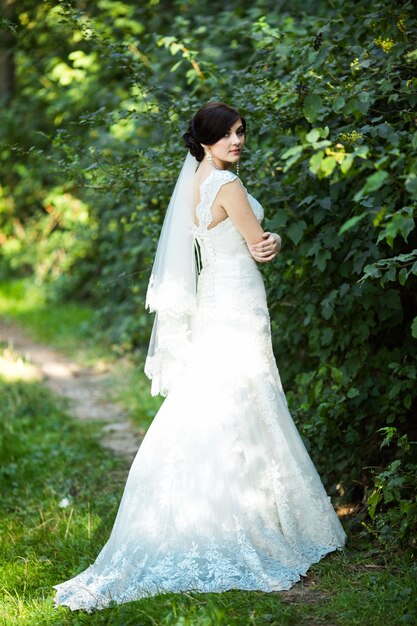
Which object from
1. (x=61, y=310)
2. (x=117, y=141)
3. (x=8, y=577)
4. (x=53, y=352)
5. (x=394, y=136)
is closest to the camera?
(x=394, y=136)

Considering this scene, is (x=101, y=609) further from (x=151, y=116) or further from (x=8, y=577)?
(x=151, y=116)

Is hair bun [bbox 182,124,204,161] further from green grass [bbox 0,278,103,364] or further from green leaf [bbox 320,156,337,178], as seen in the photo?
green grass [bbox 0,278,103,364]

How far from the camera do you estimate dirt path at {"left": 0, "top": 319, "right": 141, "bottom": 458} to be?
5.99 m

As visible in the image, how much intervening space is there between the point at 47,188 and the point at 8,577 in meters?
9.44

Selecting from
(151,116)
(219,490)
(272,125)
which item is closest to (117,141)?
(151,116)

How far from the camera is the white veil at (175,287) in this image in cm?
354

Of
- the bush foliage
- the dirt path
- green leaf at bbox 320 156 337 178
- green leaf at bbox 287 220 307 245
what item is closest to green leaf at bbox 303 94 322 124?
the bush foliage

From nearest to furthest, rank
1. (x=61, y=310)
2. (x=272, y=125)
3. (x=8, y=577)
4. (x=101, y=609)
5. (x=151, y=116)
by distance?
(x=101, y=609) < (x=8, y=577) < (x=272, y=125) < (x=151, y=116) < (x=61, y=310)

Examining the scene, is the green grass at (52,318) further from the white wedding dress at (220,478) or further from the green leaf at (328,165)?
the green leaf at (328,165)

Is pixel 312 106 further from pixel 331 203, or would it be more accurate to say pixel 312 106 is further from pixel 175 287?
pixel 175 287

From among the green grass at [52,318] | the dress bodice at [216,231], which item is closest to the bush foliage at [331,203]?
the dress bodice at [216,231]

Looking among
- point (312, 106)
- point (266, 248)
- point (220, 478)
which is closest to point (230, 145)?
point (266, 248)

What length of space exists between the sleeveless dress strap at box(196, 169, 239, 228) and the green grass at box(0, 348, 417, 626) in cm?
159

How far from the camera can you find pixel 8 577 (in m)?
3.52
